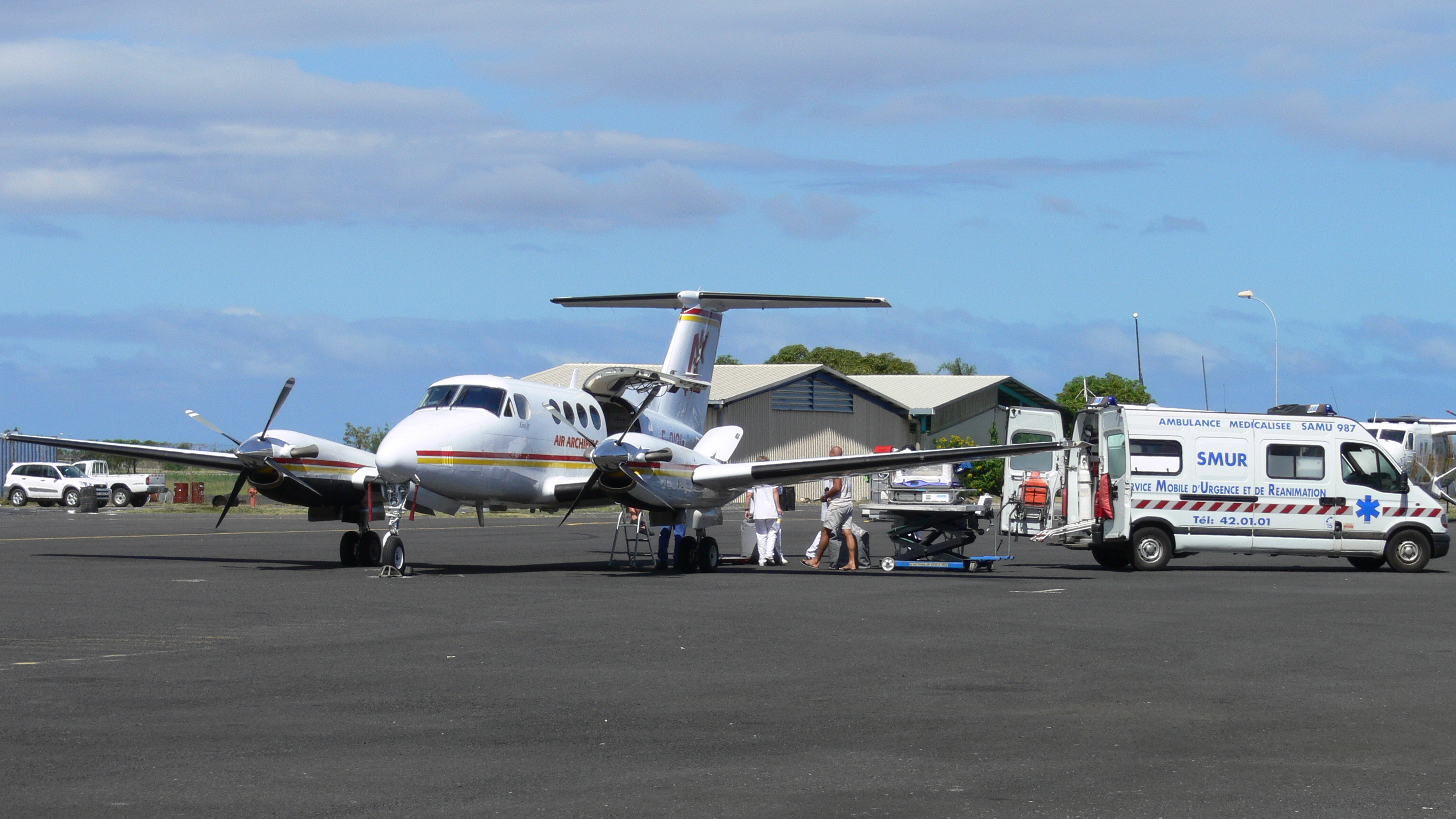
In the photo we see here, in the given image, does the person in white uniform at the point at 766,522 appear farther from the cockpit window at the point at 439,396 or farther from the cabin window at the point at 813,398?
the cabin window at the point at 813,398

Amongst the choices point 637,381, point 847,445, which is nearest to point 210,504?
point 847,445

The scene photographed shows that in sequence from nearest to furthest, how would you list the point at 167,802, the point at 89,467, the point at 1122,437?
the point at 167,802, the point at 1122,437, the point at 89,467

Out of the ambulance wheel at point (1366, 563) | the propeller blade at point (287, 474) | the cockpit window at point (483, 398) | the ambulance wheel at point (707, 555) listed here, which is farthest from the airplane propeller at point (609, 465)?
the ambulance wheel at point (1366, 563)

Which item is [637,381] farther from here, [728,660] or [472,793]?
[472,793]

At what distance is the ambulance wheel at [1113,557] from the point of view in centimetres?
2275

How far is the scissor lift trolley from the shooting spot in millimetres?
21375

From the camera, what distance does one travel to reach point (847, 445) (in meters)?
73.3

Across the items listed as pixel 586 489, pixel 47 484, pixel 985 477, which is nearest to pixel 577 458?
pixel 586 489

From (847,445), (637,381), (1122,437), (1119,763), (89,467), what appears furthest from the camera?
(847,445)

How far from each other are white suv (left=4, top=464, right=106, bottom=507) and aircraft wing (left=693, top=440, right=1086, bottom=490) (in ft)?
120

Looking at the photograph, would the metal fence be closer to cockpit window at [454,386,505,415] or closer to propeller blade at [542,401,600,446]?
propeller blade at [542,401,600,446]

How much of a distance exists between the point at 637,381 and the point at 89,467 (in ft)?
118

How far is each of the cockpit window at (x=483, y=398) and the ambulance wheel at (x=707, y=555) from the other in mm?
3924

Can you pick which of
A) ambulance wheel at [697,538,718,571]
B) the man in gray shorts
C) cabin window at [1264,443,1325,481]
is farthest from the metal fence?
cabin window at [1264,443,1325,481]
